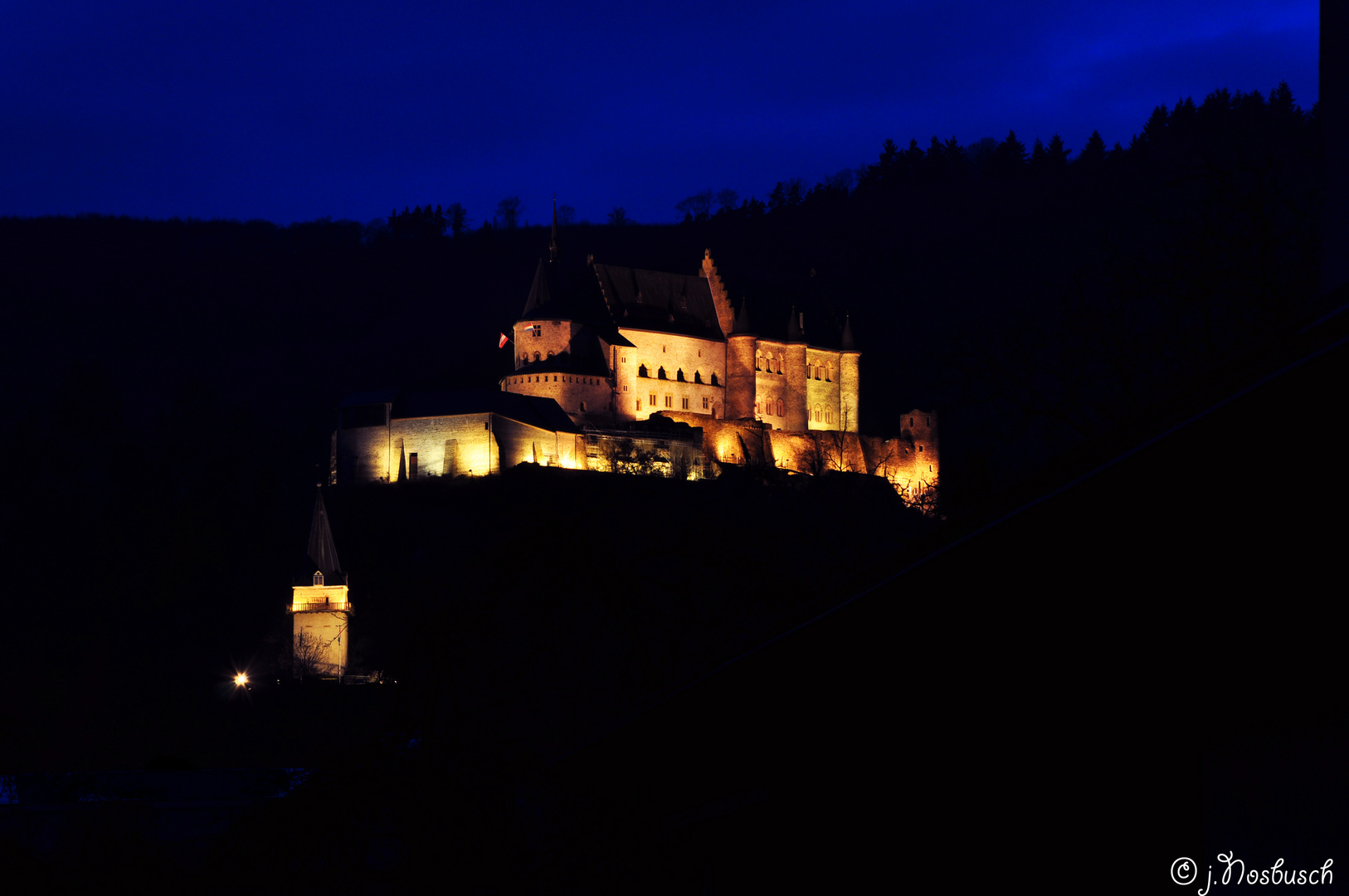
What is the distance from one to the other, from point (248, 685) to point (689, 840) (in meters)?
81.5

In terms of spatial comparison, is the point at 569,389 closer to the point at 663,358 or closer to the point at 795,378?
the point at 663,358

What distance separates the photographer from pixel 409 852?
3506mm

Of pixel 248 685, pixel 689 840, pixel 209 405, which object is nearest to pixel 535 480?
pixel 248 685

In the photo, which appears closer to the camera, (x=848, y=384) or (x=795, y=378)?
(x=795, y=378)

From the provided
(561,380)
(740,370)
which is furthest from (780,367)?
(561,380)

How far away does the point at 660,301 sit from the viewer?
110500mm

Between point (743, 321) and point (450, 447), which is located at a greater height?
point (743, 321)

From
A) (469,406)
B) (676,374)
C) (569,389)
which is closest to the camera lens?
(469,406)

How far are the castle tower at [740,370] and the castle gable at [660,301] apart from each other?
1.37 metres

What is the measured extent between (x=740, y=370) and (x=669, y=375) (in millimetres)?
5578

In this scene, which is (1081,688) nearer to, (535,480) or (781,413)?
(535,480)

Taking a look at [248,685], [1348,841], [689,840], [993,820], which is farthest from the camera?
[248,685]

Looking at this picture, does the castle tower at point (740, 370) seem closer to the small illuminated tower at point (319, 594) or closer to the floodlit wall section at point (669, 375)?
the floodlit wall section at point (669, 375)

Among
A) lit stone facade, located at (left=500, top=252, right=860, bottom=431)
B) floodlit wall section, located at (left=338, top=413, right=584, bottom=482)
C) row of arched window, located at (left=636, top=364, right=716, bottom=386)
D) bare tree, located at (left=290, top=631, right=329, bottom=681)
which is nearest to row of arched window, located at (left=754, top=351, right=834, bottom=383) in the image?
lit stone facade, located at (left=500, top=252, right=860, bottom=431)
